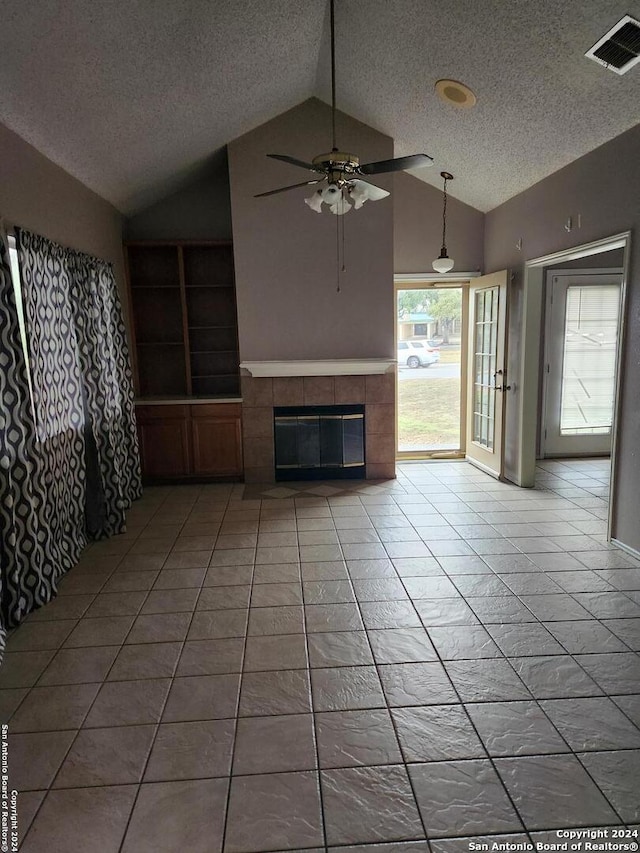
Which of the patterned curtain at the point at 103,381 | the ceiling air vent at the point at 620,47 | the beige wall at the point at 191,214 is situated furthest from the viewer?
the beige wall at the point at 191,214

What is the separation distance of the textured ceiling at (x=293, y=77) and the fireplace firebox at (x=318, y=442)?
252 centimetres

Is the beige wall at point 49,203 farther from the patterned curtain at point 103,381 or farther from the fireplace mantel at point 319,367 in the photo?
the fireplace mantel at point 319,367

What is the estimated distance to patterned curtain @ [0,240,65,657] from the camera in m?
2.62

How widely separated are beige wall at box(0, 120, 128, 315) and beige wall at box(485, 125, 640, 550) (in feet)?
11.8

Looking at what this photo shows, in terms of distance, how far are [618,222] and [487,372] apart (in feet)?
7.72

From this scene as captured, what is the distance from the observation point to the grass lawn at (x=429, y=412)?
22.8ft

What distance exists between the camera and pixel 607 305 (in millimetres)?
5926

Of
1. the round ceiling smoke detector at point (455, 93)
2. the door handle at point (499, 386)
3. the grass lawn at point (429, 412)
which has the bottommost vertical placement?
the grass lawn at point (429, 412)

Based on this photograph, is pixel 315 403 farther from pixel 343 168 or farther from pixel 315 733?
pixel 315 733

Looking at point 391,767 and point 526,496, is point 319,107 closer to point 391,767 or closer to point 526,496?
point 526,496

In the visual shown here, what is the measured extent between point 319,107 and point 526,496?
409cm

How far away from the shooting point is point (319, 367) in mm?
5098

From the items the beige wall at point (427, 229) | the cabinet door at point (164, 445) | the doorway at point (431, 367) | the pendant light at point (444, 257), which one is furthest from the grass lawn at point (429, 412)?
the cabinet door at point (164, 445)

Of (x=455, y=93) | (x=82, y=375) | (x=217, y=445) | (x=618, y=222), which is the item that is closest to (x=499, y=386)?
(x=618, y=222)
